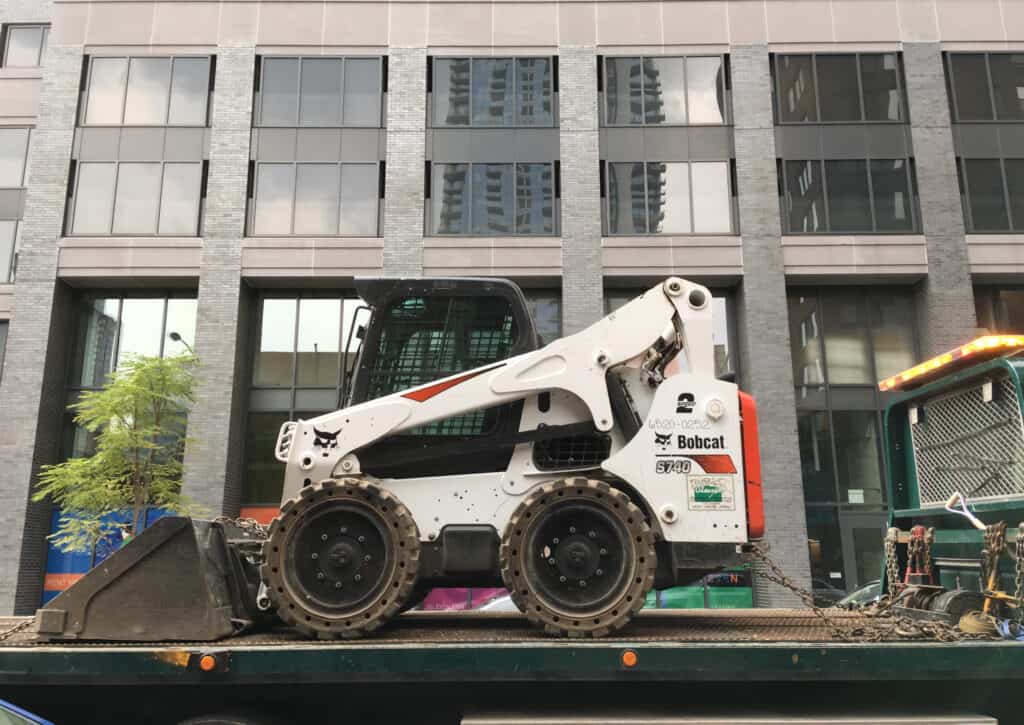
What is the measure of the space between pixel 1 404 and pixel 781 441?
21.3 m

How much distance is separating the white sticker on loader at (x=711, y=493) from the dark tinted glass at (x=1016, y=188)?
72.1ft

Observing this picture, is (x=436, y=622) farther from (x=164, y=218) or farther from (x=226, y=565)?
(x=164, y=218)

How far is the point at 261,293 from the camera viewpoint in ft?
76.4

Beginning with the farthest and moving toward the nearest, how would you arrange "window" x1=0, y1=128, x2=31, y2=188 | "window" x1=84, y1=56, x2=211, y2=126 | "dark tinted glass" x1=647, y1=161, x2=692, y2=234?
"window" x1=0, y1=128, x2=31, y2=188
"window" x1=84, y1=56, x2=211, y2=126
"dark tinted glass" x1=647, y1=161, x2=692, y2=234

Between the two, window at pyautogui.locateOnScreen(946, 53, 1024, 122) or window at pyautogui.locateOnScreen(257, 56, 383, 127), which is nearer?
window at pyautogui.locateOnScreen(946, 53, 1024, 122)

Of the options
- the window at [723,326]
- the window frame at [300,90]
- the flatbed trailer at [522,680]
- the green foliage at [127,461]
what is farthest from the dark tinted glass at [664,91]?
the flatbed trailer at [522,680]

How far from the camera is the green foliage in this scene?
18703mm

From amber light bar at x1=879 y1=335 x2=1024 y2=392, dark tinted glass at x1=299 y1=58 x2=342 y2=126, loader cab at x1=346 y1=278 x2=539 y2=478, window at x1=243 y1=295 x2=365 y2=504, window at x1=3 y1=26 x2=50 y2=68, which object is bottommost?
amber light bar at x1=879 y1=335 x2=1024 y2=392

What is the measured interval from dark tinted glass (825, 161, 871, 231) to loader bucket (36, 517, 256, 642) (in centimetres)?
2159

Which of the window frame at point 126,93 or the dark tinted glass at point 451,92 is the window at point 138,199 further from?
the dark tinted glass at point 451,92

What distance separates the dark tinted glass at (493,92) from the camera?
23344 mm

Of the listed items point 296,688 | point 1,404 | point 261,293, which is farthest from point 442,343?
point 1,404

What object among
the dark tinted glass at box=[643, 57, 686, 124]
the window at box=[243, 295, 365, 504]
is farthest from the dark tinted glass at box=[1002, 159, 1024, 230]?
the window at box=[243, 295, 365, 504]

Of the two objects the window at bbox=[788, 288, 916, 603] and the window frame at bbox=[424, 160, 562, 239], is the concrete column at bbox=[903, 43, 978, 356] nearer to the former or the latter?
the window at bbox=[788, 288, 916, 603]
